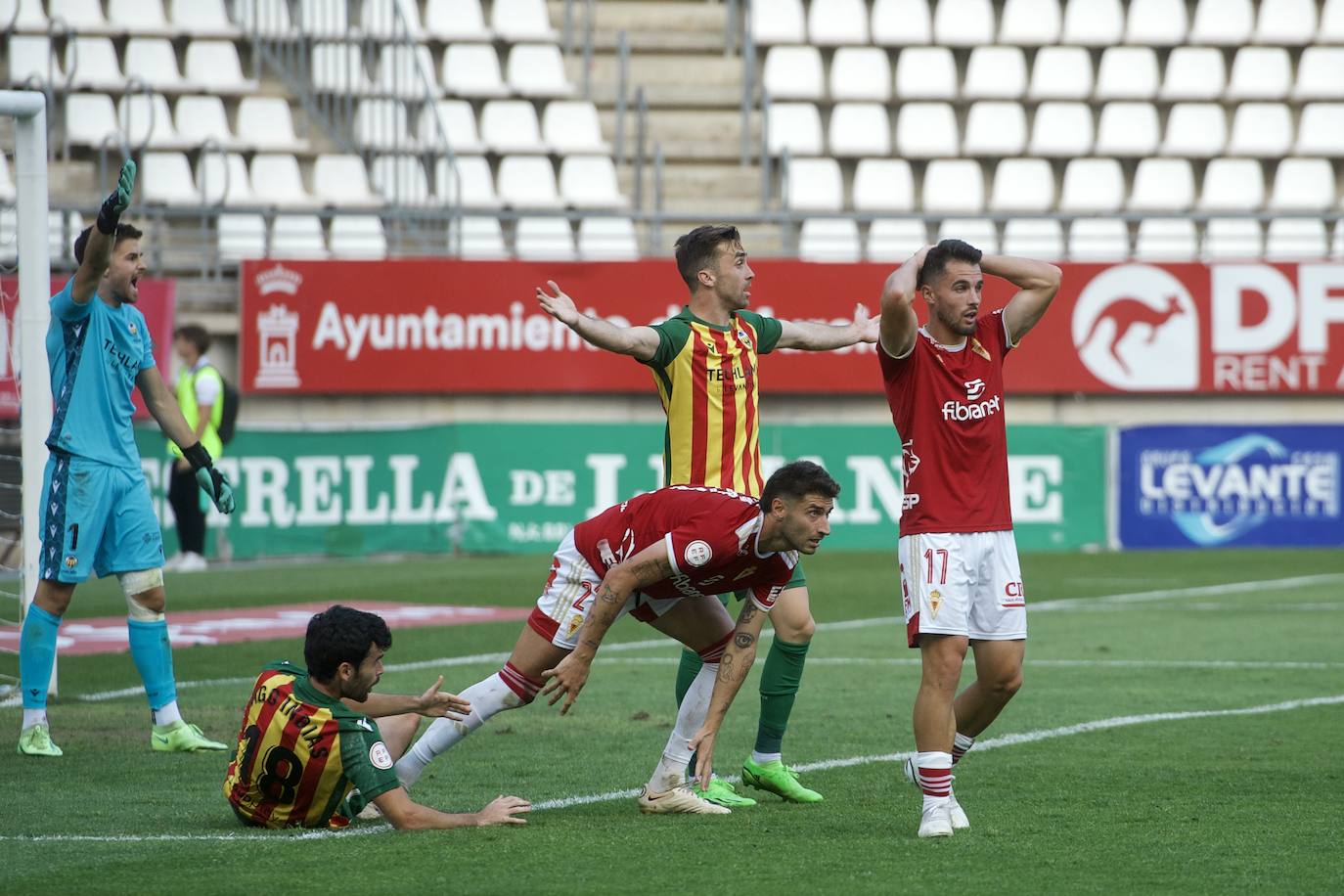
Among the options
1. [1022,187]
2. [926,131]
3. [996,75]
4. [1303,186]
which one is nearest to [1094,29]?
[996,75]

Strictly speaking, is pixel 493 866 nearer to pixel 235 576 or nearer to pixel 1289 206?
pixel 235 576

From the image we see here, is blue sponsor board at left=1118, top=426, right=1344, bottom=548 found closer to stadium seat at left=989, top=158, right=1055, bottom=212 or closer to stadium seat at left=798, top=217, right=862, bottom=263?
stadium seat at left=798, top=217, right=862, bottom=263

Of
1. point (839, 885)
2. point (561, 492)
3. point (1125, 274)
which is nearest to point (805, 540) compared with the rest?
point (839, 885)

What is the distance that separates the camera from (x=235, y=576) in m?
17.5

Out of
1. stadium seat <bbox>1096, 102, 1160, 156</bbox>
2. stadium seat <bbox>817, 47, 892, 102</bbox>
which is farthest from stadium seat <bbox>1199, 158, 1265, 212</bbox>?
stadium seat <bbox>817, 47, 892, 102</bbox>

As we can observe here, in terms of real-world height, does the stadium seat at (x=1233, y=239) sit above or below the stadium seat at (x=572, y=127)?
below

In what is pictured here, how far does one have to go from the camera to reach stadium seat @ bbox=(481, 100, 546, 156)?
24.2 meters

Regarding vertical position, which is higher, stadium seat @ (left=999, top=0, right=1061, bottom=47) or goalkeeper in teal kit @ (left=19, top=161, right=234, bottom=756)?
stadium seat @ (left=999, top=0, right=1061, bottom=47)

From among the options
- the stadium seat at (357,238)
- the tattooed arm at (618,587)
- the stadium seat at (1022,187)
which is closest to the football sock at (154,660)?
the tattooed arm at (618,587)

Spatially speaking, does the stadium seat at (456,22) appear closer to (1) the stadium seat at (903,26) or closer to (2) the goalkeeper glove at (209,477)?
(1) the stadium seat at (903,26)

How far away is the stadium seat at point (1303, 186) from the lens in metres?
24.4

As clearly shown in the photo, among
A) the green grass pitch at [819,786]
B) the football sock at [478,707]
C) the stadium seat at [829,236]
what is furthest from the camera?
the stadium seat at [829,236]

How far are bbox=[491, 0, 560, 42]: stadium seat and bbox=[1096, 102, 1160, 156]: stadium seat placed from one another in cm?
747

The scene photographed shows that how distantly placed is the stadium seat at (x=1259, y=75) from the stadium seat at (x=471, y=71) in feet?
32.3
